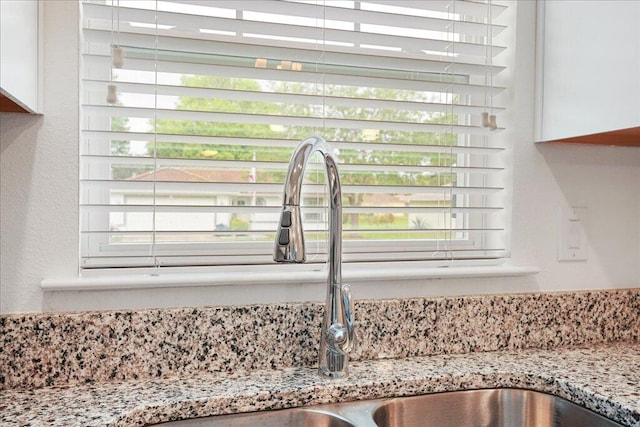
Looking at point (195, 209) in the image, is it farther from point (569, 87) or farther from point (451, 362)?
point (569, 87)

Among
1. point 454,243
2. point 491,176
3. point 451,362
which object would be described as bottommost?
point 451,362

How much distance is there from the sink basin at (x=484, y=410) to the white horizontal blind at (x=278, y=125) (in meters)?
0.34

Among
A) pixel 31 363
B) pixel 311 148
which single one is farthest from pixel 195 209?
pixel 31 363

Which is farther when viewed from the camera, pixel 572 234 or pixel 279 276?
pixel 572 234

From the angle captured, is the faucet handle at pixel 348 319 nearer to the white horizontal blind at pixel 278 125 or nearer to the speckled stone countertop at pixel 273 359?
the speckled stone countertop at pixel 273 359

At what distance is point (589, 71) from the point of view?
119 cm

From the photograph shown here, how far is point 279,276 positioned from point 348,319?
187mm

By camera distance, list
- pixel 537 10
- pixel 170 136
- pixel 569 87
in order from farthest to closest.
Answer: pixel 537 10
pixel 569 87
pixel 170 136

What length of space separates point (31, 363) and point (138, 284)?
0.77ft

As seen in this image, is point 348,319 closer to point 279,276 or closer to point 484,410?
point 279,276

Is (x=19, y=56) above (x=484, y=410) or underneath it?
above

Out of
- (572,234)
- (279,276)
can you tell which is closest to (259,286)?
(279,276)

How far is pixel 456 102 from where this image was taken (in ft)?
4.61

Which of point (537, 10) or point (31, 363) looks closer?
point (31, 363)
